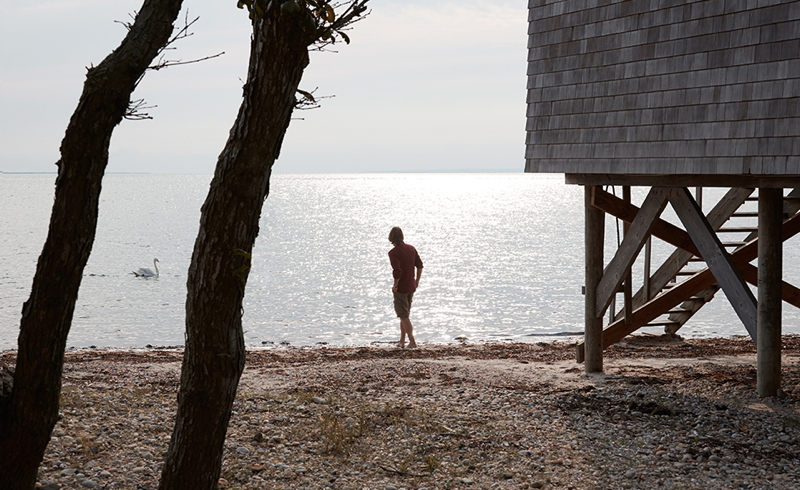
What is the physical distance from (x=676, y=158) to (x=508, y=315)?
50.5 ft

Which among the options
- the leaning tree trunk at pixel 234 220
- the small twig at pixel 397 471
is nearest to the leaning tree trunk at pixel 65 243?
the leaning tree trunk at pixel 234 220

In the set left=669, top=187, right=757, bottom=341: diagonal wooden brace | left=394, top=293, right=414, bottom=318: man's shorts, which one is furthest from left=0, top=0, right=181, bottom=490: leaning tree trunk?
left=394, top=293, right=414, bottom=318: man's shorts

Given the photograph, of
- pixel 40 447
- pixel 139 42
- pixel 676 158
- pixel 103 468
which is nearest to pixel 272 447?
pixel 103 468

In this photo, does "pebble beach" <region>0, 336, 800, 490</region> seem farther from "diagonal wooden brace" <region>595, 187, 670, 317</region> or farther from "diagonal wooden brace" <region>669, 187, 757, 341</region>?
"diagonal wooden brace" <region>595, 187, 670, 317</region>

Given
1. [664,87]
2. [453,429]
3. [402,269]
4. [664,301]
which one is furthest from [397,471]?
[402,269]

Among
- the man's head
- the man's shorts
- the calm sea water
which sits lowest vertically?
the calm sea water

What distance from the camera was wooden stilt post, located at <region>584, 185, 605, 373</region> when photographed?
9.55m

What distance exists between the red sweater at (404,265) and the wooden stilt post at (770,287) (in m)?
5.61

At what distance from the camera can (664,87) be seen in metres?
8.29

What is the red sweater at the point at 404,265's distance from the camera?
39.5 ft

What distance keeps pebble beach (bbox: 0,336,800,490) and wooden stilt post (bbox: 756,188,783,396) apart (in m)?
0.39

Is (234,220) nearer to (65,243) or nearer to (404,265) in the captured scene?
(65,243)

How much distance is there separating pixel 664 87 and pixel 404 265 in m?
5.34

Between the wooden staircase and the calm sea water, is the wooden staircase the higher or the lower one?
the higher one
